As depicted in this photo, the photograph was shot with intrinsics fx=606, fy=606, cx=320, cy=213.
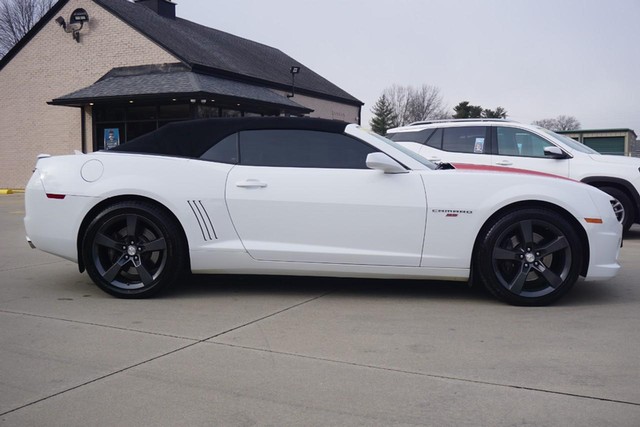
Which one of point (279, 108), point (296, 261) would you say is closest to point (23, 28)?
point (279, 108)

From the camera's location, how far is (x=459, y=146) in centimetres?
962

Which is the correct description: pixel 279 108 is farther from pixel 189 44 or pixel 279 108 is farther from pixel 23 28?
pixel 23 28

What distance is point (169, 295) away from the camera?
5.27m

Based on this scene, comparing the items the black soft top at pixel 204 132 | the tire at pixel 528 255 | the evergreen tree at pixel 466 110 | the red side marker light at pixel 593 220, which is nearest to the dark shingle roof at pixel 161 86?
the black soft top at pixel 204 132

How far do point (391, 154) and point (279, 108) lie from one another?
59.9 ft

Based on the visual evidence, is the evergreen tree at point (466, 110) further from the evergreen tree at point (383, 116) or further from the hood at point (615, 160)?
the hood at point (615, 160)

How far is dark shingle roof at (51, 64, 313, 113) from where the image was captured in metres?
19.5

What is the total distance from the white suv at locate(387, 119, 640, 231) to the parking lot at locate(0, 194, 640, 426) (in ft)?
12.7

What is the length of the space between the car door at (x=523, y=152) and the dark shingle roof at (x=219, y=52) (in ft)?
46.0

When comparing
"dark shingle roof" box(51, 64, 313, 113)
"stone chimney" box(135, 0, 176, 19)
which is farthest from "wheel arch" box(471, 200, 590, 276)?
"stone chimney" box(135, 0, 176, 19)

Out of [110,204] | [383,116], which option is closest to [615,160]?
[110,204]

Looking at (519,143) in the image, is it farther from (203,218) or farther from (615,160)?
(203,218)

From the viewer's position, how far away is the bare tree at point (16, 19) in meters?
47.6

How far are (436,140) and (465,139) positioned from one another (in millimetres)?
465
